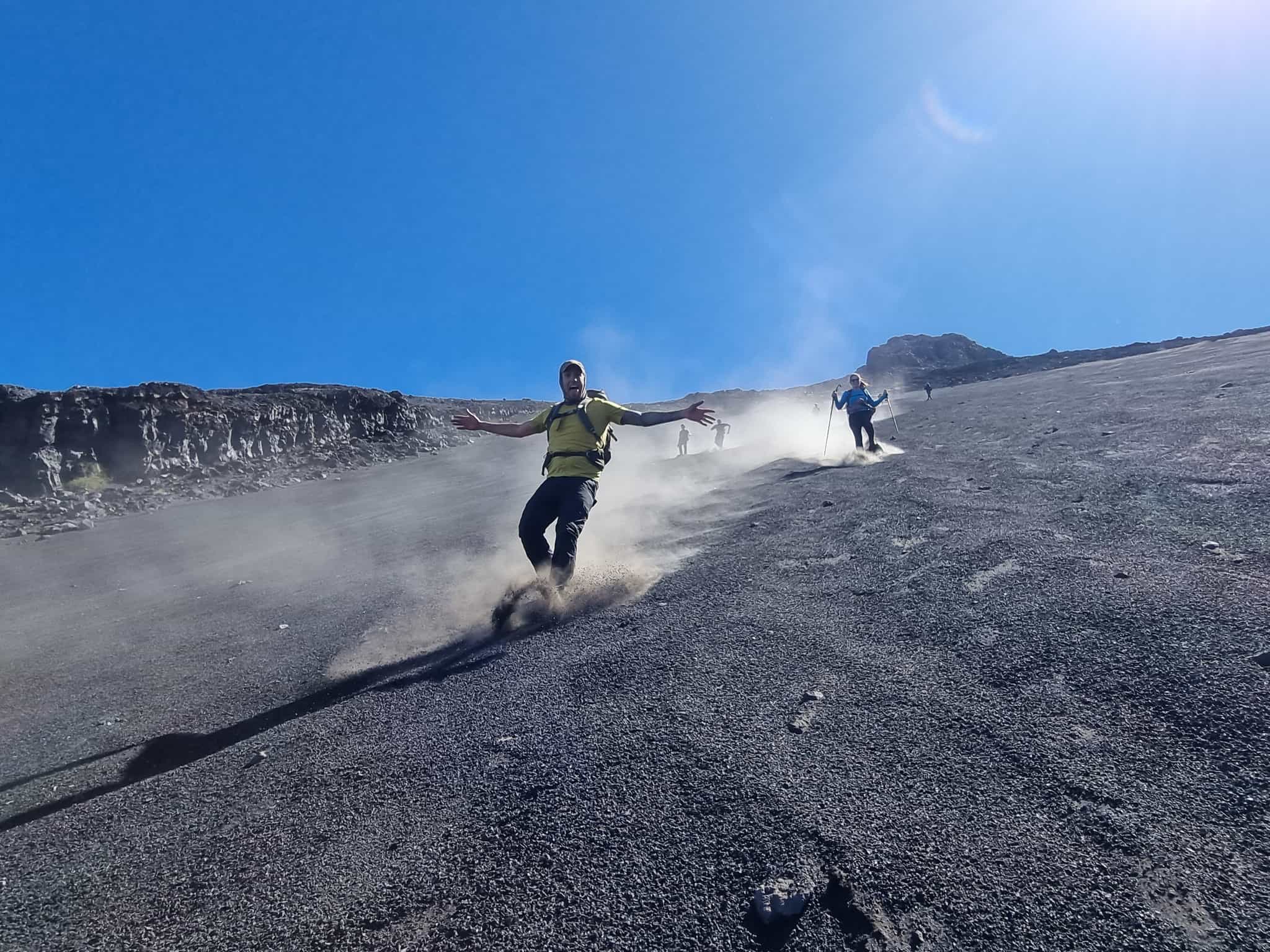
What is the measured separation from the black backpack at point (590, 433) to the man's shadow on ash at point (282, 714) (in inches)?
57.4

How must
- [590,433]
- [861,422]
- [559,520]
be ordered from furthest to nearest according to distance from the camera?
1. [861,422]
2. [590,433]
3. [559,520]

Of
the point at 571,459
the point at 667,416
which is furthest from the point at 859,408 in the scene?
the point at 571,459

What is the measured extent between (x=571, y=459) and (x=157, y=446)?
30.2 m

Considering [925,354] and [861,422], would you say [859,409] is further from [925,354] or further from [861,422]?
[925,354]

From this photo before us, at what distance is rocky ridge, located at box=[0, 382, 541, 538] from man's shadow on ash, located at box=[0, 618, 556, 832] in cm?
2277

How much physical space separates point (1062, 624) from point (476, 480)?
88.5 ft

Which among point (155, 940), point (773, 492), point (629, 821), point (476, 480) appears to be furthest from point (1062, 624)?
point (476, 480)

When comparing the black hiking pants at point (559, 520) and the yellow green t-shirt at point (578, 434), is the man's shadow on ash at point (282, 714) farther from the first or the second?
the yellow green t-shirt at point (578, 434)

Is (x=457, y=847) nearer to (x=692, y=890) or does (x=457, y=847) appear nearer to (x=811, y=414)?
(x=692, y=890)

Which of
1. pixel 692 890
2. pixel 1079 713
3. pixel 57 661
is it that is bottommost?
pixel 57 661

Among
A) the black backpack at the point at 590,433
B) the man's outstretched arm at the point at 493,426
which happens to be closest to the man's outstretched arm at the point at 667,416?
the black backpack at the point at 590,433

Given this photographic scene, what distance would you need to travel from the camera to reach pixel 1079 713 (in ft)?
8.79

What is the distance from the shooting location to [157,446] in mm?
28109

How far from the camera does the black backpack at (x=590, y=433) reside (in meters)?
5.70
